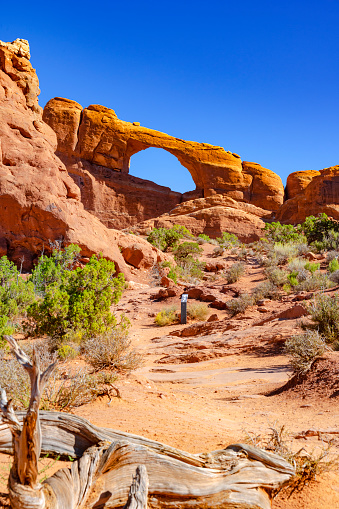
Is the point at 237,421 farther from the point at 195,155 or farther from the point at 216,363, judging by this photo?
the point at 195,155

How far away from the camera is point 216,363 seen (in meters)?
8.00

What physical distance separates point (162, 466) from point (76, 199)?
16.6m

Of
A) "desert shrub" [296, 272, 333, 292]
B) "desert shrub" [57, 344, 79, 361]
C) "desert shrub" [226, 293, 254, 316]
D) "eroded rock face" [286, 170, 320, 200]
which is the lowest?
"desert shrub" [57, 344, 79, 361]

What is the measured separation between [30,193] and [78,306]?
9294mm

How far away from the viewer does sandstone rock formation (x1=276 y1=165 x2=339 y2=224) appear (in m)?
32.6

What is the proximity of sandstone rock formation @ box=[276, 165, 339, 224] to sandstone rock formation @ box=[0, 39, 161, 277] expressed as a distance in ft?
67.7

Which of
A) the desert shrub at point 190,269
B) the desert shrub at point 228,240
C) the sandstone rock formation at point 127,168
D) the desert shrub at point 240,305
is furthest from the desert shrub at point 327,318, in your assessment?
the sandstone rock formation at point 127,168

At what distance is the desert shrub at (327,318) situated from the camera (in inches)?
282

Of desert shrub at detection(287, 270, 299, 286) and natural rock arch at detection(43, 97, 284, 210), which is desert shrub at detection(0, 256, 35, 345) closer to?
desert shrub at detection(287, 270, 299, 286)

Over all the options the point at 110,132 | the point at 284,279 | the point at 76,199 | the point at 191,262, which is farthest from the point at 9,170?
the point at 110,132

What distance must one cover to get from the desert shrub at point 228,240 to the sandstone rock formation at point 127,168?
8.07 metres

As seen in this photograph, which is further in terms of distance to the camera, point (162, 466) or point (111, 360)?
point (111, 360)

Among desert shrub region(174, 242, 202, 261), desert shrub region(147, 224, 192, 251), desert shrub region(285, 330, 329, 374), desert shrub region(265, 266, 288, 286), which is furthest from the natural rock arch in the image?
desert shrub region(285, 330, 329, 374)

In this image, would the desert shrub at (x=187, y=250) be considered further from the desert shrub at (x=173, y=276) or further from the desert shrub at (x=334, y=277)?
the desert shrub at (x=334, y=277)
